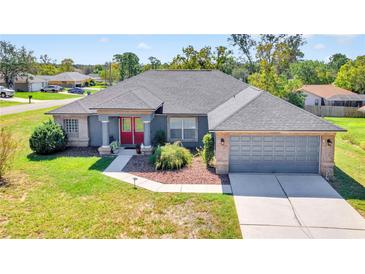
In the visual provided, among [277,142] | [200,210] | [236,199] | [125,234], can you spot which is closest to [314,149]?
[277,142]

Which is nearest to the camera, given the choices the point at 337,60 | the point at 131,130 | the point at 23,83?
the point at 131,130

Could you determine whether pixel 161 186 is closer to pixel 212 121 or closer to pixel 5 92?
pixel 212 121

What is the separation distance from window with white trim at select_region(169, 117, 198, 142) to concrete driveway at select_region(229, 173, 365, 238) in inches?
232

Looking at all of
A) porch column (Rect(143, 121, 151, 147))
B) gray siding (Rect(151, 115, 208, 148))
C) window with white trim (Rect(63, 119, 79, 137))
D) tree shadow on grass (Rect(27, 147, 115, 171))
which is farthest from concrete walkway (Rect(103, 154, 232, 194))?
window with white trim (Rect(63, 119, 79, 137))

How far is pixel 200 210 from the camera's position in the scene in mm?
10664

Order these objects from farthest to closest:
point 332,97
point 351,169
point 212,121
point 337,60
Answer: point 337,60 < point 332,97 < point 212,121 < point 351,169

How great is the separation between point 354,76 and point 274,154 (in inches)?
1535

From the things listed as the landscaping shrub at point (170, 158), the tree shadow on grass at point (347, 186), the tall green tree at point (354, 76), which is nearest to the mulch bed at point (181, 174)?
the landscaping shrub at point (170, 158)

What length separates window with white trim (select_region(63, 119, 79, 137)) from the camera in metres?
19.7

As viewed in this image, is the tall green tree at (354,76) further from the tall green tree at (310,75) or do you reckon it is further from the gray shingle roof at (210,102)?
the gray shingle roof at (210,102)

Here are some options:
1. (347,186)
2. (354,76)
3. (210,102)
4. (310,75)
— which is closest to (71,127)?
(210,102)

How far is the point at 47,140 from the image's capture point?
17766mm
